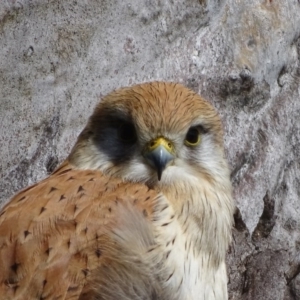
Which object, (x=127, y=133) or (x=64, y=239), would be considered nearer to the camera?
(x=64, y=239)

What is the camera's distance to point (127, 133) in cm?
455

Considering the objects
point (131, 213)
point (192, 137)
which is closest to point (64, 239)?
point (131, 213)

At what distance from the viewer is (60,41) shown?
560cm

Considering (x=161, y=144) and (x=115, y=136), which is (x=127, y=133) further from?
(x=161, y=144)

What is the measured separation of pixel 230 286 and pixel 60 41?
175 cm

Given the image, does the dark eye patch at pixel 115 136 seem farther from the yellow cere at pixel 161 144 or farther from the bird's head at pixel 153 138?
the yellow cere at pixel 161 144

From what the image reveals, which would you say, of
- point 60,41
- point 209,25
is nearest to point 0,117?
point 60,41

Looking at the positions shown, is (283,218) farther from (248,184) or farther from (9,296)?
(9,296)

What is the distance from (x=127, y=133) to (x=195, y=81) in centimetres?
150

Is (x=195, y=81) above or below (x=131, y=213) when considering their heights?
above

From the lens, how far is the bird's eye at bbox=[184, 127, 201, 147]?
4.61 metres

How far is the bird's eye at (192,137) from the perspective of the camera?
4.61 metres

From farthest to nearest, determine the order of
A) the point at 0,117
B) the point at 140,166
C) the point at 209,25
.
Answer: the point at 209,25 < the point at 0,117 < the point at 140,166

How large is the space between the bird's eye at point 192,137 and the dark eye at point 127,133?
26 cm
